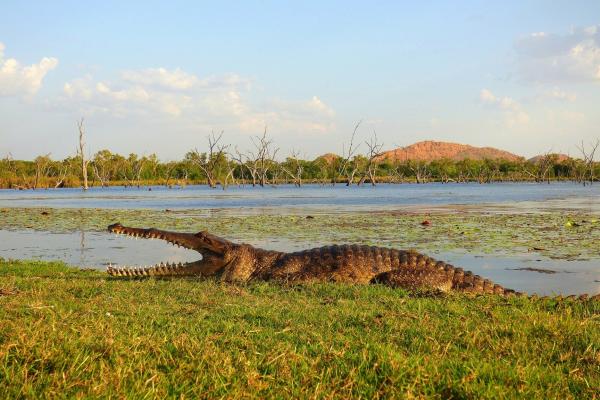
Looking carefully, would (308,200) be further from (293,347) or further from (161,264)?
(293,347)

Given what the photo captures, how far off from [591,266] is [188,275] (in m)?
7.36

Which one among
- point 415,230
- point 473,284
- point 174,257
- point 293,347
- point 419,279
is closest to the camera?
point 293,347

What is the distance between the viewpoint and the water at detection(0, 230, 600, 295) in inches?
364

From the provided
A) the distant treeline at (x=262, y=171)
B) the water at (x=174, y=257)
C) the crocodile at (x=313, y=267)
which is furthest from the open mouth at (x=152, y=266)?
the distant treeline at (x=262, y=171)

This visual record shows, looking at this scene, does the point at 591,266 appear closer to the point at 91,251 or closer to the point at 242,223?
the point at 91,251

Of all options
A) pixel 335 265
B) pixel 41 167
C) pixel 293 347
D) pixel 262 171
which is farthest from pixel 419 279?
pixel 41 167

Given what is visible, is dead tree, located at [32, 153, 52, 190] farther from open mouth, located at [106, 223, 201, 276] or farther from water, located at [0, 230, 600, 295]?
open mouth, located at [106, 223, 201, 276]

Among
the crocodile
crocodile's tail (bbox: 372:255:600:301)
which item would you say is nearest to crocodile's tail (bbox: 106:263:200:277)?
the crocodile

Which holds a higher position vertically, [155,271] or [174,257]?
[155,271]

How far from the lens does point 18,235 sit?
57.6 ft

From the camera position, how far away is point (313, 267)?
329 inches

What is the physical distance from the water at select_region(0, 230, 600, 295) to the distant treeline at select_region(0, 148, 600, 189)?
203ft

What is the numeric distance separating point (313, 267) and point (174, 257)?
202 inches

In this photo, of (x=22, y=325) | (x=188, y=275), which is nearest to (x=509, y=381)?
(x=22, y=325)
